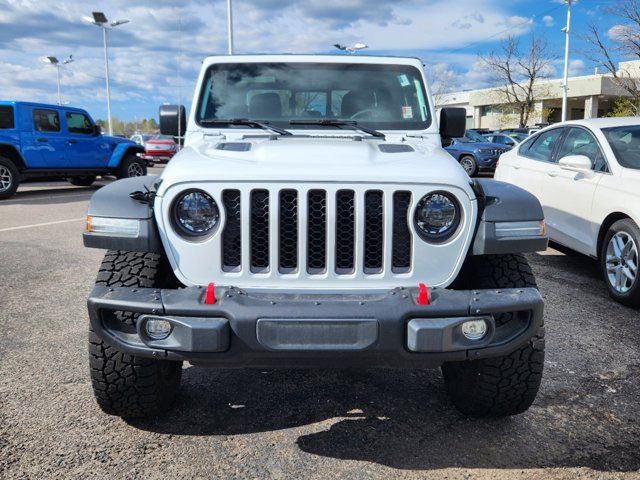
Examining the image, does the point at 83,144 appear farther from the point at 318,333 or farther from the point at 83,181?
the point at 318,333

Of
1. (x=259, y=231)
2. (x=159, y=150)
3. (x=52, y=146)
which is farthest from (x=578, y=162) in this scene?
(x=159, y=150)

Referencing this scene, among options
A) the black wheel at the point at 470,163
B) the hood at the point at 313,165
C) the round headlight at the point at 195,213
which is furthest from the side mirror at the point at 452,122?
the black wheel at the point at 470,163

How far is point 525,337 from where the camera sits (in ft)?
8.02

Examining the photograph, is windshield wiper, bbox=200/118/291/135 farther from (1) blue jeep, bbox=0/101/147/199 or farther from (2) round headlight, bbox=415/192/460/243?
(1) blue jeep, bbox=0/101/147/199

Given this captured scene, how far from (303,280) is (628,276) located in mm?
3353

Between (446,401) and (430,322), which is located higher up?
(430,322)

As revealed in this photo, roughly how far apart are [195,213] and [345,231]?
0.65 metres

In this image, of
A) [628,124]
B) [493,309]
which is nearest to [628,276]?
[628,124]

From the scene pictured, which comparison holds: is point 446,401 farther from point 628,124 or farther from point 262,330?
point 628,124

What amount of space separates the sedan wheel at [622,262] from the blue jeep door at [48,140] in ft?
38.0

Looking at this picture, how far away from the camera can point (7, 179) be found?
39.9 ft

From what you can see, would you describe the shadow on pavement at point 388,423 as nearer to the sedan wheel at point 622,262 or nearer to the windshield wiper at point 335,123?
the windshield wiper at point 335,123

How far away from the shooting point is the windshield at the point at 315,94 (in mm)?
3797

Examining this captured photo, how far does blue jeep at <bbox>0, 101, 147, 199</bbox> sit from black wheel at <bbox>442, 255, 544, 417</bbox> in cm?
1180
